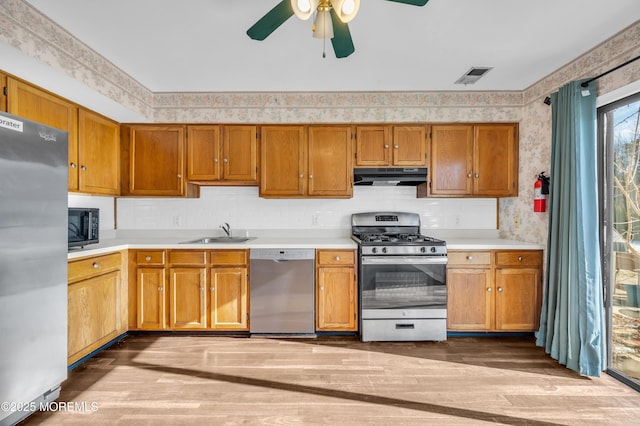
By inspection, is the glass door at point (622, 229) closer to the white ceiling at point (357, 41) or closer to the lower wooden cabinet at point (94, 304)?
the white ceiling at point (357, 41)

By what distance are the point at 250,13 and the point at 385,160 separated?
1872mm

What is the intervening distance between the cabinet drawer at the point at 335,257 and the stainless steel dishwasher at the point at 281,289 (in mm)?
98

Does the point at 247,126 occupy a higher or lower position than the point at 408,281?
higher

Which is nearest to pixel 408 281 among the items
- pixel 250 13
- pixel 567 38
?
pixel 567 38

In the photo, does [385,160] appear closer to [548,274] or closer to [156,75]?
[548,274]

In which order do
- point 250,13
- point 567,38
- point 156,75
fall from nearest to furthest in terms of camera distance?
1. point 250,13
2. point 567,38
3. point 156,75

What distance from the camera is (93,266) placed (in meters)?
2.53

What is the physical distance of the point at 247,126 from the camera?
3.32 metres

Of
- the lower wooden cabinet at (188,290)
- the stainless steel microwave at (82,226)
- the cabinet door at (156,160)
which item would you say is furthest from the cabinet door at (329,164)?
the stainless steel microwave at (82,226)

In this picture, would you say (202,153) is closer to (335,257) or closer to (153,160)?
(153,160)

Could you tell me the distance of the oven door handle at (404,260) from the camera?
294cm

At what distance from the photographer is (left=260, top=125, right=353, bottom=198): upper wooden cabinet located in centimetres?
332

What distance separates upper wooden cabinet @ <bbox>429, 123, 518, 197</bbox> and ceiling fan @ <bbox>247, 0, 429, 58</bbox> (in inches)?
75.9

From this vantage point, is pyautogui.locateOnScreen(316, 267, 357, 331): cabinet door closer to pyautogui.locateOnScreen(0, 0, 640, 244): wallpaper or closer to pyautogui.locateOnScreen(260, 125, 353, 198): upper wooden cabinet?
pyautogui.locateOnScreen(260, 125, 353, 198): upper wooden cabinet
